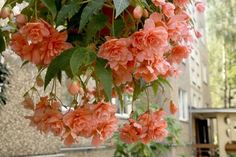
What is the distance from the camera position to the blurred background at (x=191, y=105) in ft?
13.7

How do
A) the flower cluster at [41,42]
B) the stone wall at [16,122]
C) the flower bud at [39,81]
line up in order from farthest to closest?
the stone wall at [16,122] → the flower bud at [39,81] → the flower cluster at [41,42]

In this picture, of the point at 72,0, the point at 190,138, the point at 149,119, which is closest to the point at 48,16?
the point at 72,0

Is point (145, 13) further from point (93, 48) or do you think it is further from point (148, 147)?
point (148, 147)

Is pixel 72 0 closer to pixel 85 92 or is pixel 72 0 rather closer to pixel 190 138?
pixel 85 92

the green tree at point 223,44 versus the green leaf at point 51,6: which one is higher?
the green tree at point 223,44

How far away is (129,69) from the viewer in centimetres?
117

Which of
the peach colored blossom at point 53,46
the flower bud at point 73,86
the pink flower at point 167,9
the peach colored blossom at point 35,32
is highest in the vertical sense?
the pink flower at point 167,9

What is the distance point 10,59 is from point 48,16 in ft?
10.2

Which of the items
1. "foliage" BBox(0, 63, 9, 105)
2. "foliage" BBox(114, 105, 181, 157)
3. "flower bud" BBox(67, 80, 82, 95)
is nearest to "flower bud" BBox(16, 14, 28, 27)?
"flower bud" BBox(67, 80, 82, 95)

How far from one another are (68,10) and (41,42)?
132 millimetres

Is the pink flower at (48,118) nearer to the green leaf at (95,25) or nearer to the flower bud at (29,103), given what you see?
the flower bud at (29,103)

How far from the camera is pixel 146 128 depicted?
142cm

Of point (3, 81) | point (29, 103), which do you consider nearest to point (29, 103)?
point (29, 103)

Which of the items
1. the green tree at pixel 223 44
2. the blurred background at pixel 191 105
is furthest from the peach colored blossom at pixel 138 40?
the green tree at pixel 223 44
